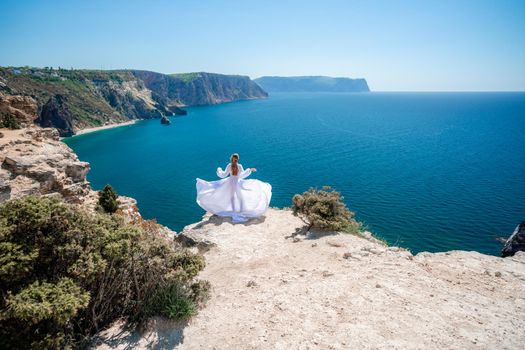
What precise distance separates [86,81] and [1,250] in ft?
546

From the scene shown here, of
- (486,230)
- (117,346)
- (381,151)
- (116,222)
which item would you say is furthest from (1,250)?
(381,151)

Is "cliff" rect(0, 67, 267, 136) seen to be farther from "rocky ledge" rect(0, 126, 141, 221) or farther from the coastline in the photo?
"rocky ledge" rect(0, 126, 141, 221)

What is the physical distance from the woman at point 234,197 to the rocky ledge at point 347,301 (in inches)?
122

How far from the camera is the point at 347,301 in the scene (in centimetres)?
772

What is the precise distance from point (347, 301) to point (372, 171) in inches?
1734

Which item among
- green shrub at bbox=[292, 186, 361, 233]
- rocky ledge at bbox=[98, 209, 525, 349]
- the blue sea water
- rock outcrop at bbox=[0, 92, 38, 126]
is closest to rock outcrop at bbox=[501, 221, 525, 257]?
the blue sea water

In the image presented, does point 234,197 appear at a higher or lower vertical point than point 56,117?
higher

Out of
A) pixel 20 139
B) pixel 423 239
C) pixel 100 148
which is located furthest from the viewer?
pixel 100 148

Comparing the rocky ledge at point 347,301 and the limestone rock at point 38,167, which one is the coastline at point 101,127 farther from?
the rocky ledge at point 347,301

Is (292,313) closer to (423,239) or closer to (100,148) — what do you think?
(423,239)

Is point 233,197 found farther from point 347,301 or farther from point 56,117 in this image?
point 56,117

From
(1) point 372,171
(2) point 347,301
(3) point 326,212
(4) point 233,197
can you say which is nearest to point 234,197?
(4) point 233,197

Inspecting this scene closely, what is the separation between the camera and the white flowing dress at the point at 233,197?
14.9 meters

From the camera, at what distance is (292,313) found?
7301mm
